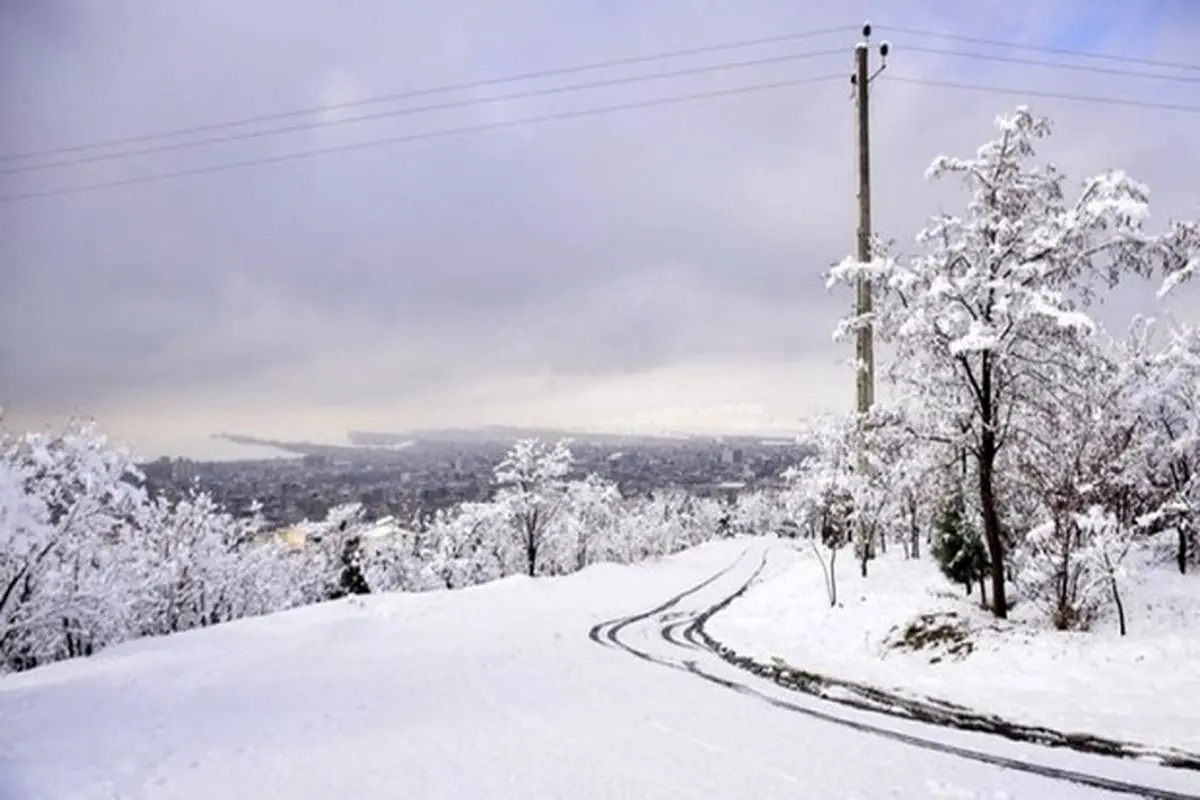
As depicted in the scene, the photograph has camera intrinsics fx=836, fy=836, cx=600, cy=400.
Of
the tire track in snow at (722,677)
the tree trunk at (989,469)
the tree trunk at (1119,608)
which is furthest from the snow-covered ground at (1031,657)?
the tire track in snow at (722,677)

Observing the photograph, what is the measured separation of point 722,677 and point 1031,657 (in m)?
4.79

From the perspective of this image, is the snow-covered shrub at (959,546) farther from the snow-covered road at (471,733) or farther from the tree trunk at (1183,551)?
the snow-covered road at (471,733)

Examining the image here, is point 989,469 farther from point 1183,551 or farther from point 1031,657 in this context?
point 1183,551

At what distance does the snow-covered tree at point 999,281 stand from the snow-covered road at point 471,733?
21.2 ft

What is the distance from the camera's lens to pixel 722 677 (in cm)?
1403

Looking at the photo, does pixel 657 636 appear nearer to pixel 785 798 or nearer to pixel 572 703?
pixel 572 703

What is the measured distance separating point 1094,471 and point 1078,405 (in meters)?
1.41

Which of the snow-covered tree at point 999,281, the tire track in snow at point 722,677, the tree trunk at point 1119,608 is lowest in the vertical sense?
the tire track in snow at point 722,677

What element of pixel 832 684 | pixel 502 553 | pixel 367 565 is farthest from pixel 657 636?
pixel 367 565

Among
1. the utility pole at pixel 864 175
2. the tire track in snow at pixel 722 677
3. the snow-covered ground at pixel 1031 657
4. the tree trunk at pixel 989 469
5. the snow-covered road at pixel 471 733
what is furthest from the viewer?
the utility pole at pixel 864 175

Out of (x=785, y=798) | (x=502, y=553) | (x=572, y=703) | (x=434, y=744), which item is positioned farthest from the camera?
(x=502, y=553)

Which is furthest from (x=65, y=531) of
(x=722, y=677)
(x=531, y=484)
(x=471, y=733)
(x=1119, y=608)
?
(x=531, y=484)

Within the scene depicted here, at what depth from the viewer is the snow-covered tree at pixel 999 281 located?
1383cm

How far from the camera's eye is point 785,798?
782 cm
